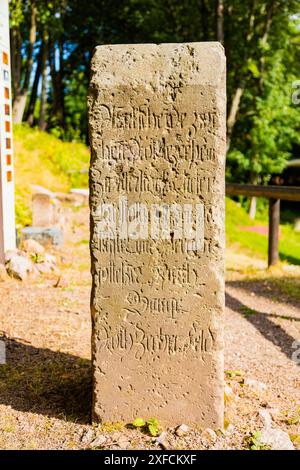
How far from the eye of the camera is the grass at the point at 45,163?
12180mm

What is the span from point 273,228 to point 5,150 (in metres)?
3.98

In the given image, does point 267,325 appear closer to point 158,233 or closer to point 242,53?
point 158,233

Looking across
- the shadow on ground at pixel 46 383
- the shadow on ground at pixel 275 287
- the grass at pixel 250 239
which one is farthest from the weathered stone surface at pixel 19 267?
the grass at pixel 250 239

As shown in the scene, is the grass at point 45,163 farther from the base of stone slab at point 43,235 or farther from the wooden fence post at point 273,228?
the wooden fence post at point 273,228

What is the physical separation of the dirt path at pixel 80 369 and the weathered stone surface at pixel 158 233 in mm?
219

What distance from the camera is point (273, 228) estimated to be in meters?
8.03

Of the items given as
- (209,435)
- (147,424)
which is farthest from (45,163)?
(209,435)

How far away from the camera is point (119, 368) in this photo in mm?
3352

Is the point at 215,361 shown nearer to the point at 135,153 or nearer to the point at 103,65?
the point at 135,153

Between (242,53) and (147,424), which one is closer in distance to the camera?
(147,424)

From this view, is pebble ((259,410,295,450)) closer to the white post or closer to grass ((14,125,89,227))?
the white post

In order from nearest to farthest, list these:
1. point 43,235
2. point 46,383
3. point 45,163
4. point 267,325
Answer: point 46,383, point 267,325, point 43,235, point 45,163

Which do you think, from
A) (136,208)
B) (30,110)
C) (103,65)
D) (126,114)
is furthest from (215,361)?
(30,110)
